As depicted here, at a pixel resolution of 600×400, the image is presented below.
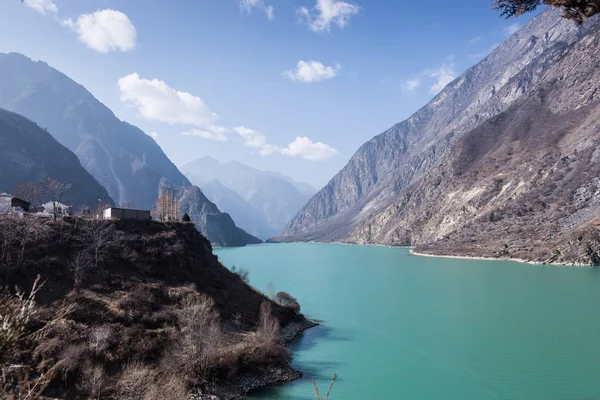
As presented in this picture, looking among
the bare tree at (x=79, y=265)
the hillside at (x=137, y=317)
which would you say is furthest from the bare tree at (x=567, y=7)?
the bare tree at (x=79, y=265)

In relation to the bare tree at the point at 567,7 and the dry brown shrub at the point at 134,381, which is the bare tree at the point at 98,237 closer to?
the dry brown shrub at the point at 134,381

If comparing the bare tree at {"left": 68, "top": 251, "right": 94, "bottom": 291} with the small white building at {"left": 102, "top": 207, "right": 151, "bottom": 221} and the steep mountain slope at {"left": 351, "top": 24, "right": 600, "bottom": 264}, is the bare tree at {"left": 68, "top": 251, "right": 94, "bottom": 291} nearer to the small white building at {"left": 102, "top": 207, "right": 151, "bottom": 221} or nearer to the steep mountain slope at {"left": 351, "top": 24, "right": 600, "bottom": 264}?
the small white building at {"left": 102, "top": 207, "right": 151, "bottom": 221}

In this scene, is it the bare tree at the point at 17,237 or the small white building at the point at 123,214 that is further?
the small white building at the point at 123,214

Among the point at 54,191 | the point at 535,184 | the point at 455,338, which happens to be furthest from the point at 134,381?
the point at 535,184

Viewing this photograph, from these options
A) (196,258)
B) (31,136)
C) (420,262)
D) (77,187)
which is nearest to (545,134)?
(420,262)

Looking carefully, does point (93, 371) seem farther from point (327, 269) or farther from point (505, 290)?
point (327, 269)

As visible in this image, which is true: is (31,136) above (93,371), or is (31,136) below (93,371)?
above
